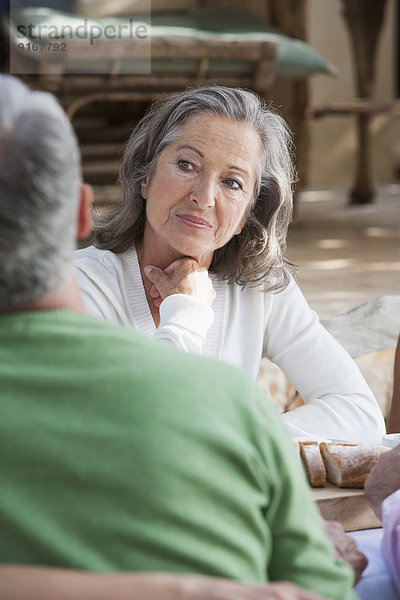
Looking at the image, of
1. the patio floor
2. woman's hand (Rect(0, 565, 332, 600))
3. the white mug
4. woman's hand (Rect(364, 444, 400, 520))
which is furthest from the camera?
the patio floor

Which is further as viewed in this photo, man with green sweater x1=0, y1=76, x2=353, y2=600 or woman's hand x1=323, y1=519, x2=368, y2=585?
woman's hand x1=323, y1=519, x2=368, y2=585

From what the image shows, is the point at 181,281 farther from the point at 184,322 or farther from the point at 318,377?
the point at 318,377

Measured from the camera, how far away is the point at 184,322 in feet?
5.00

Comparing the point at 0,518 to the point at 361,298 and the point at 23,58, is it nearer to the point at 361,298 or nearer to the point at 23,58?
the point at 361,298

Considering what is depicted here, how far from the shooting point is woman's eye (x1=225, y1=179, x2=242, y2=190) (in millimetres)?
1695

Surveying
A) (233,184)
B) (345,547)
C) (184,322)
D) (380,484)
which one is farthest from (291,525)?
(233,184)

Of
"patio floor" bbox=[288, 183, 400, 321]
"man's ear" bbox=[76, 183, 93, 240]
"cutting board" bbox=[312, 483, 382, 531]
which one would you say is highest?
"man's ear" bbox=[76, 183, 93, 240]

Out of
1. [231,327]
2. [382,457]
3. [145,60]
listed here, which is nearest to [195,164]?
[231,327]

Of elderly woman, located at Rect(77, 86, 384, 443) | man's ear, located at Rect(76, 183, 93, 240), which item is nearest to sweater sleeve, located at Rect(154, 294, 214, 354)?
elderly woman, located at Rect(77, 86, 384, 443)

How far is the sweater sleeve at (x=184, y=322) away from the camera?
1481mm

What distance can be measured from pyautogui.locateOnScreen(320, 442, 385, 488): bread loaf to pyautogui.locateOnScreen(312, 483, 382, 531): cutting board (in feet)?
0.04

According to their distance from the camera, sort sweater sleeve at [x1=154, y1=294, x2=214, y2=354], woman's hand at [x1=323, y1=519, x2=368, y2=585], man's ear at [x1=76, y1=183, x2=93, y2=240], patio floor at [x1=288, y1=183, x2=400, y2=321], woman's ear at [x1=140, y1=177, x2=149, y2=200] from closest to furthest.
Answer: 1. man's ear at [x1=76, y1=183, x2=93, y2=240]
2. woman's hand at [x1=323, y1=519, x2=368, y2=585]
3. sweater sleeve at [x1=154, y1=294, x2=214, y2=354]
4. woman's ear at [x1=140, y1=177, x2=149, y2=200]
5. patio floor at [x1=288, y1=183, x2=400, y2=321]

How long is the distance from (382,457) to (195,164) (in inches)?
29.3

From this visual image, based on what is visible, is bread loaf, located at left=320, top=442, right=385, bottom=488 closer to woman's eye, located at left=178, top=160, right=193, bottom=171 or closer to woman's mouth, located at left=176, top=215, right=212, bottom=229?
woman's mouth, located at left=176, top=215, right=212, bottom=229
